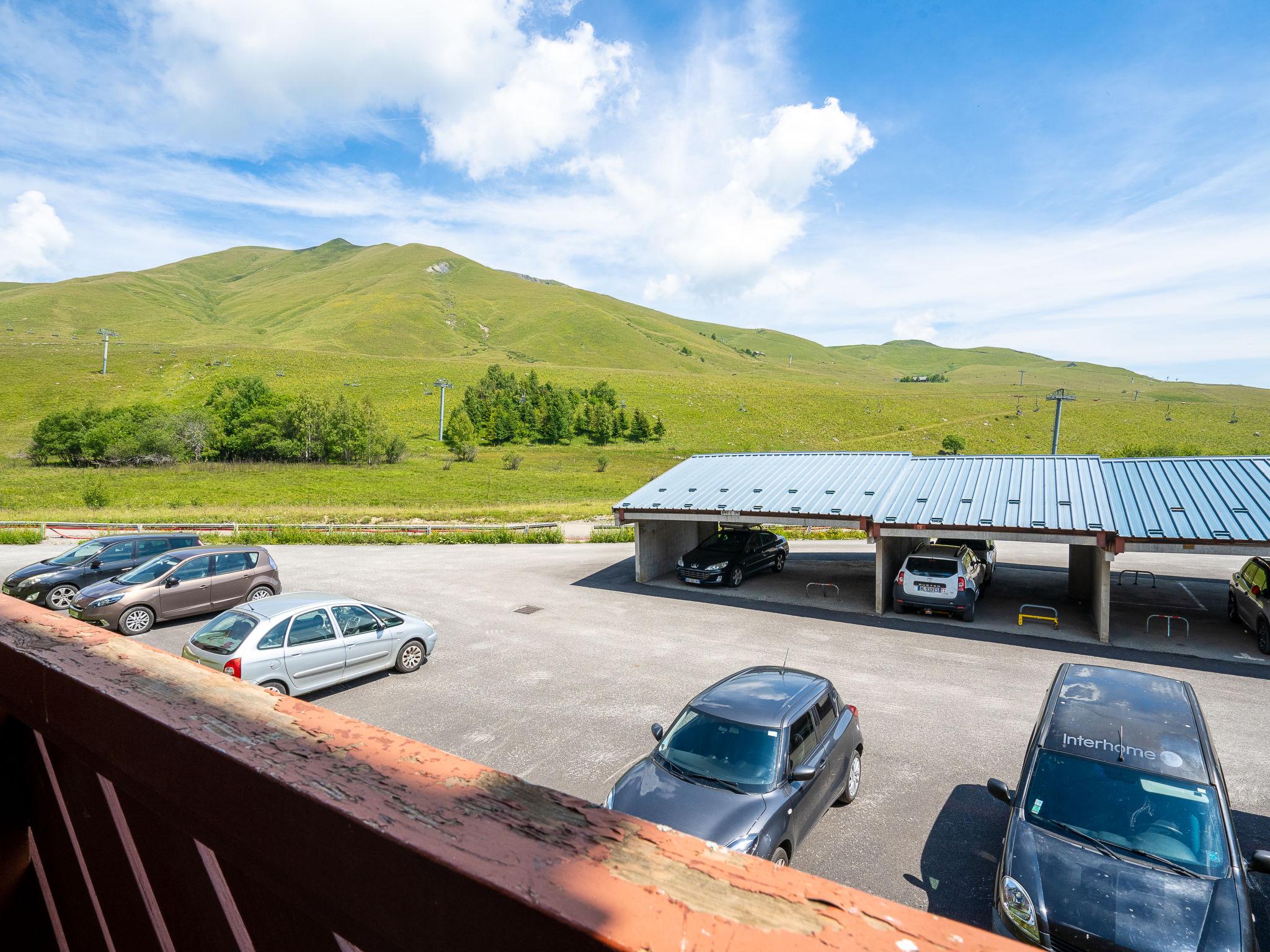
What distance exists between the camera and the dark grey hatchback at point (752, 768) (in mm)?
6676

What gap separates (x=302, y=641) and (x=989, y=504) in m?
15.8

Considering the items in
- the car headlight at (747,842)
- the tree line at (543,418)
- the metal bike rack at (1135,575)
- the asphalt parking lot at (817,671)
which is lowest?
the asphalt parking lot at (817,671)

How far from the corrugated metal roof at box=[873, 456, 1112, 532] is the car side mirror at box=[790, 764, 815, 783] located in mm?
10828

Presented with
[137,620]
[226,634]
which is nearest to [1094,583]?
[226,634]

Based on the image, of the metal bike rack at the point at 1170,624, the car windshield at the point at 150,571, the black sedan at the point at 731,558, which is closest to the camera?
the car windshield at the point at 150,571

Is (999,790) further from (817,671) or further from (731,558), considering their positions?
(731,558)

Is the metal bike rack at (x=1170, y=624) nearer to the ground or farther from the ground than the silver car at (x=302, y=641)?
nearer to the ground

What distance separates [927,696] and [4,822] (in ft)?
42.4

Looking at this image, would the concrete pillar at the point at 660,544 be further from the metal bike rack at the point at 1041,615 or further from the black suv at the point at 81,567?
the black suv at the point at 81,567

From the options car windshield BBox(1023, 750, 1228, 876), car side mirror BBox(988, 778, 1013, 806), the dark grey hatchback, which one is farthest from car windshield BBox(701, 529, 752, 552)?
car windshield BBox(1023, 750, 1228, 876)

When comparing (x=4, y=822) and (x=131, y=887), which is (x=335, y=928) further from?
(x=4, y=822)

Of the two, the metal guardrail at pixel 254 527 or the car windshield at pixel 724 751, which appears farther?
the metal guardrail at pixel 254 527

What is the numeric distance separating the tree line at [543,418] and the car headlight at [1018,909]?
75742 mm

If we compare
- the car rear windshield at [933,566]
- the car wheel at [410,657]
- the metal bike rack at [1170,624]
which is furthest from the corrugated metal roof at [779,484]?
the car wheel at [410,657]
